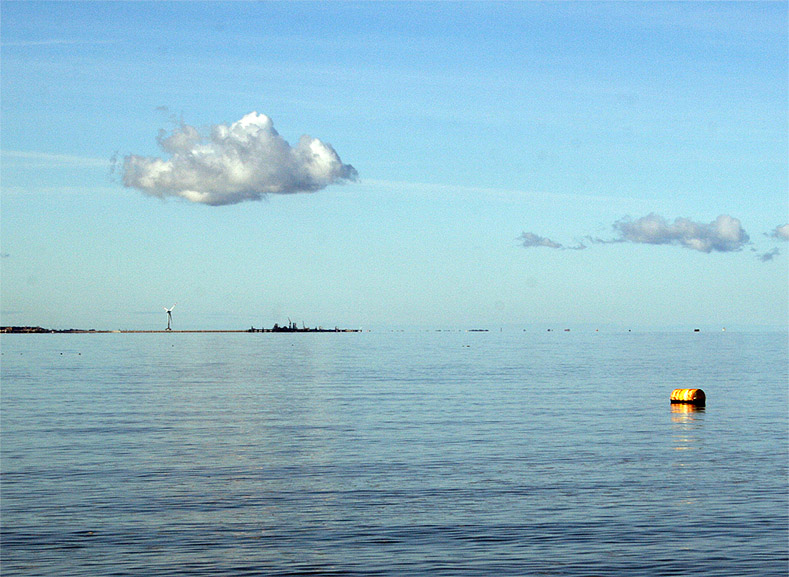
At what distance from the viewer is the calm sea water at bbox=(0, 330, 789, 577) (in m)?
31.8

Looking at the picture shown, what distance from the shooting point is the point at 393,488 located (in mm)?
43688

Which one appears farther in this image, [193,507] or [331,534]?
[193,507]

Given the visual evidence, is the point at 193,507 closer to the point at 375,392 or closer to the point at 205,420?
the point at 205,420

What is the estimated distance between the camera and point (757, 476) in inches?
1870

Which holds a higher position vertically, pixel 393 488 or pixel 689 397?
pixel 689 397

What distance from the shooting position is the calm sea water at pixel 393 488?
3181 centimetres

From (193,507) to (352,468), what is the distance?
1231 cm

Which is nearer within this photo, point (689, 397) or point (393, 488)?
point (393, 488)

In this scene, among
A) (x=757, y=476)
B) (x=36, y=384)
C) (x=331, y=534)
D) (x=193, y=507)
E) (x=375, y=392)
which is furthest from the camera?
(x=36, y=384)

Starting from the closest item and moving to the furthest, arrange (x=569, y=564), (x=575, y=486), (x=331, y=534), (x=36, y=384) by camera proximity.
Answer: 1. (x=569, y=564)
2. (x=331, y=534)
3. (x=575, y=486)
4. (x=36, y=384)

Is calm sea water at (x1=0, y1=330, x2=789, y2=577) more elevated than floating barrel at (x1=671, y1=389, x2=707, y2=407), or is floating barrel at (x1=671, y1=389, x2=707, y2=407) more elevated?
floating barrel at (x1=671, y1=389, x2=707, y2=407)

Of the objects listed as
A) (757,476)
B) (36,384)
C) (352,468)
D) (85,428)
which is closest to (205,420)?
(85,428)

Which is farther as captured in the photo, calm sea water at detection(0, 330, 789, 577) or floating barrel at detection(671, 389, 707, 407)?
floating barrel at detection(671, 389, 707, 407)

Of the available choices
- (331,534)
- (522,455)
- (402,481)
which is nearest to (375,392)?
(522,455)
